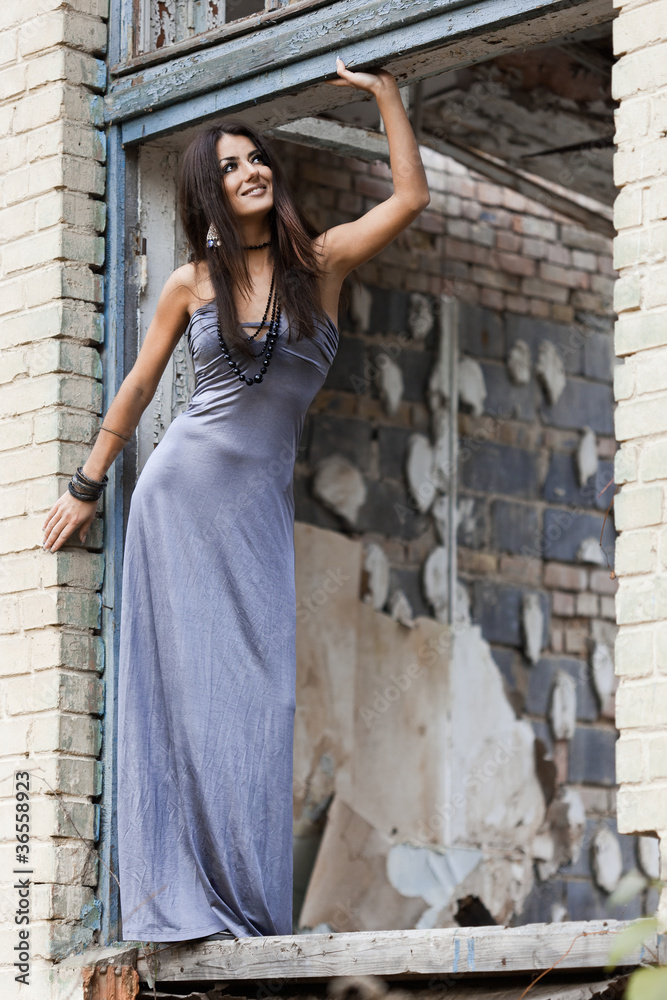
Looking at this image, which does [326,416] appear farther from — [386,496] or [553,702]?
[553,702]

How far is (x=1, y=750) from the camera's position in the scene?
3.80 metres

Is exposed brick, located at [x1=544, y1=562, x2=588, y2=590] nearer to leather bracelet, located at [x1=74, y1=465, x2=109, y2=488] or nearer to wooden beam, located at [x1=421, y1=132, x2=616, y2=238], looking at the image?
wooden beam, located at [x1=421, y1=132, x2=616, y2=238]

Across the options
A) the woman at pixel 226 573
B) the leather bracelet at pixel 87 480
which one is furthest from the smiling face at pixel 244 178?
the leather bracelet at pixel 87 480

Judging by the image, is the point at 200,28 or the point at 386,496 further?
the point at 386,496

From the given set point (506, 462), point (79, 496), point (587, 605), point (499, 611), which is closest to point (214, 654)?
point (79, 496)

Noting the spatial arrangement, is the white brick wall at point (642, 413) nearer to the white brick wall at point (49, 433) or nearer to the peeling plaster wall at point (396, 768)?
the white brick wall at point (49, 433)

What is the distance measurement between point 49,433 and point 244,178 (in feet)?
2.90

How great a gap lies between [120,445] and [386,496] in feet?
7.92

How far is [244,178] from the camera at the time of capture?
11.2ft

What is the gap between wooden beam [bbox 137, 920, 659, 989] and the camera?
2.71 meters

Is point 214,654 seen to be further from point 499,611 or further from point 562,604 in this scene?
point 562,604

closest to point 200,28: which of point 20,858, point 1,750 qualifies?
point 1,750

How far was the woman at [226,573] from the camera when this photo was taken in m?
3.36

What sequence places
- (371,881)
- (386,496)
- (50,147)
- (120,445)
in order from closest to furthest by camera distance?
(120,445) < (50,147) < (371,881) < (386,496)
